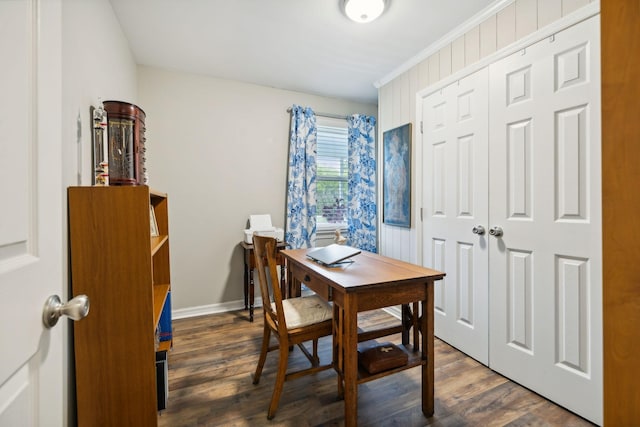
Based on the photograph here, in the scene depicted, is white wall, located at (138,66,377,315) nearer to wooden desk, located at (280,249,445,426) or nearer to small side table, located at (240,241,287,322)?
small side table, located at (240,241,287,322)

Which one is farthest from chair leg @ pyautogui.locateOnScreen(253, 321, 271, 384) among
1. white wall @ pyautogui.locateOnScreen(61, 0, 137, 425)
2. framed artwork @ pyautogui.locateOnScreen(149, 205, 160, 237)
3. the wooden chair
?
framed artwork @ pyautogui.locateOnScreen(149, 205, 160, 237)

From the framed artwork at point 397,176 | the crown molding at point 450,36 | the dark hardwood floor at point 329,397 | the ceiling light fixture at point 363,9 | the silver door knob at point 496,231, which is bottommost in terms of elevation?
the dark hardwood floor at point 329,397

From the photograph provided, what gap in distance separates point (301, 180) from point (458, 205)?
1.71 metres

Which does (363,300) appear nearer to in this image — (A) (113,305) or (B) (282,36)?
(A) (113,305)

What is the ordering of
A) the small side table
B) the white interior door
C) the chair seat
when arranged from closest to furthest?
the white interior door, the chair seat, the small side table

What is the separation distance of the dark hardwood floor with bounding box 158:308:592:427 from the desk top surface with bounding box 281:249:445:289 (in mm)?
779

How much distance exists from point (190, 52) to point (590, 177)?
9.98 feet

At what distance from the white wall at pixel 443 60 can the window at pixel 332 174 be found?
24.6 inches

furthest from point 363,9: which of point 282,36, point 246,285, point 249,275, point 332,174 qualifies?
point 246,285

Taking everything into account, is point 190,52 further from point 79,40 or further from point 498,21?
point 498,21

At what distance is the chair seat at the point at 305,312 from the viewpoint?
1.64 metres

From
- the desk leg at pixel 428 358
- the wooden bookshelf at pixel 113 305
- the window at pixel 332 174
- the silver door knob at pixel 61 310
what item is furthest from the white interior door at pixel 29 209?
the window at pixel 332 174

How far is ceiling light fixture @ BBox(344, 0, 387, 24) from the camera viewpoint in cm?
188

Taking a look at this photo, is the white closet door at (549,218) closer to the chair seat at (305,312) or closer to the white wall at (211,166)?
the chair seat at (305,312)
